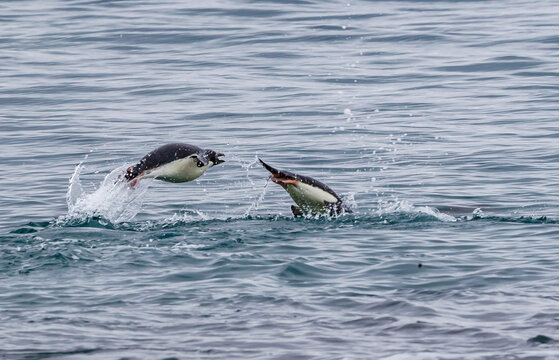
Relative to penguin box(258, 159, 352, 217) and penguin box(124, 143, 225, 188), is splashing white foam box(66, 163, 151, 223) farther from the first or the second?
penguin box(258, 159, 352, 217)

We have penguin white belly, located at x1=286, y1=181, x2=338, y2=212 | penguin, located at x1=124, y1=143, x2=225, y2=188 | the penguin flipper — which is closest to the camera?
penguin, located at x1=124, y1=143, x2=225, y2=188

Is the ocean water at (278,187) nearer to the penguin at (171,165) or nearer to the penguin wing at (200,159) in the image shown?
the penguin at (171,165)

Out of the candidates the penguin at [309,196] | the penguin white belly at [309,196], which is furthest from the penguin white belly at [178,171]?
the penguin white belly at [309,196]

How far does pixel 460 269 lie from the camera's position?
11578 mm

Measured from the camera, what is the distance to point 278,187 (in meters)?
17.0

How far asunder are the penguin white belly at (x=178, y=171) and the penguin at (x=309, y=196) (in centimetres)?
88

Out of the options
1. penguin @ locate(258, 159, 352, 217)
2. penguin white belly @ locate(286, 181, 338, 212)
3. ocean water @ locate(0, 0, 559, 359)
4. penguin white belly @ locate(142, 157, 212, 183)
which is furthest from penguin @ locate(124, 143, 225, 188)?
penguin white belly @ locate(286, 181, 338, 212)

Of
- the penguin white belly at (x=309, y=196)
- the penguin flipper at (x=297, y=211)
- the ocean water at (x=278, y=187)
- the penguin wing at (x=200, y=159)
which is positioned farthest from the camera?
the penguin flipper at (x=297, y=211)

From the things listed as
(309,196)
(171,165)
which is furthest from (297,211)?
(171,165)

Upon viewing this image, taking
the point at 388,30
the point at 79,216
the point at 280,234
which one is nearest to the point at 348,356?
the point at 280,234

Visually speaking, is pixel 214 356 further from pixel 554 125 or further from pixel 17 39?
pixel 17 39

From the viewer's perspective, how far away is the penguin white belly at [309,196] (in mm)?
13383

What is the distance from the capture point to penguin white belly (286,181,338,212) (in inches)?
527

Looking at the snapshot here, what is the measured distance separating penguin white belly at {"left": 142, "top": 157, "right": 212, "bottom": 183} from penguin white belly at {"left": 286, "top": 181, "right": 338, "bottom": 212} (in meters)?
1.09
